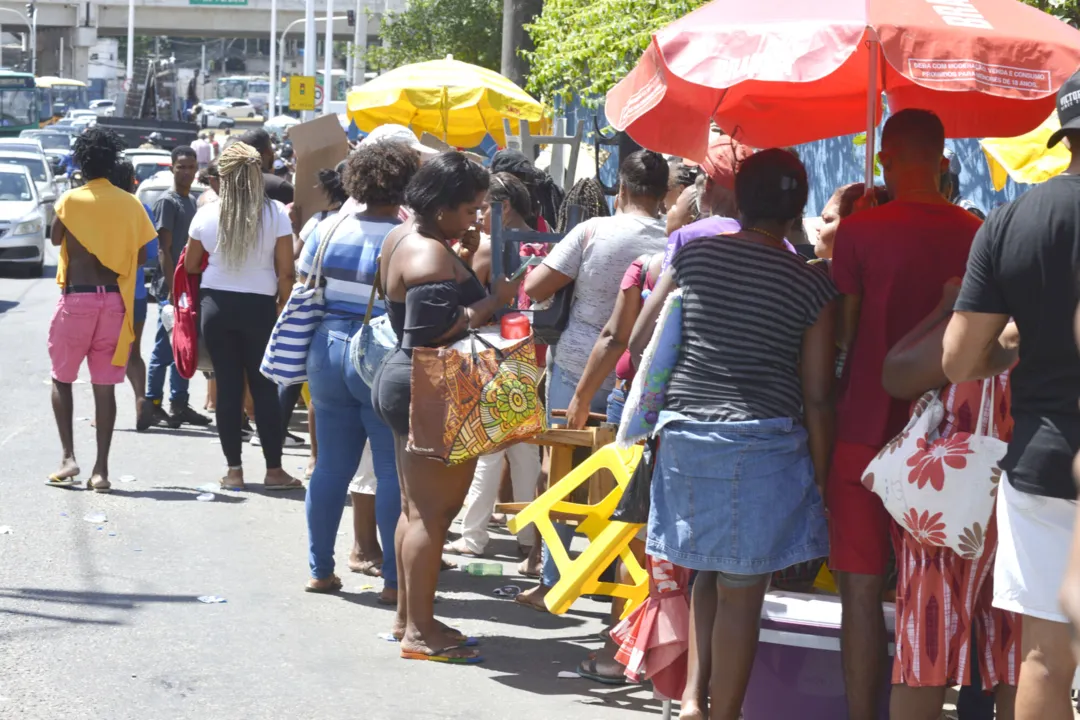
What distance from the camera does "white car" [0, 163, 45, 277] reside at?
2275cm

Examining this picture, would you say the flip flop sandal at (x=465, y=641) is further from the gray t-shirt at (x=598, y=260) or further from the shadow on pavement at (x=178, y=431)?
the shadow on pavement at (x=178, y=431)

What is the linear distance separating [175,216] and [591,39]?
545 cm

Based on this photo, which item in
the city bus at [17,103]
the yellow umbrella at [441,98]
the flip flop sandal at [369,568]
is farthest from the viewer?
the city bus at [17,103]

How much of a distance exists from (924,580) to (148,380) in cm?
833

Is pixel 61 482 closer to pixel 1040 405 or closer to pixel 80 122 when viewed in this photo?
pixel 1040 405

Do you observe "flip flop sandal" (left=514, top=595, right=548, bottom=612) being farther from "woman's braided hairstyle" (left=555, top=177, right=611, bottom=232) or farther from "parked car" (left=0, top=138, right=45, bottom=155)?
"parked car" (left=0, top=138, right=45, bottom=155)

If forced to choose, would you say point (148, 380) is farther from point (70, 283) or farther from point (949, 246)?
point (949, 246)

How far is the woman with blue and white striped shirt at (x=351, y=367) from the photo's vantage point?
22.2 ft

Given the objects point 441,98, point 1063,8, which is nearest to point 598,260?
point 1063,8

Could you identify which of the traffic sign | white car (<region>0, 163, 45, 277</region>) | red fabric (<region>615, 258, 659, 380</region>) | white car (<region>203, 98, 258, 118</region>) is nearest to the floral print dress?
red fabric (<region>615, 258, 659, 380</region>)

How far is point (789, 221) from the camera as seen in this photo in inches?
188

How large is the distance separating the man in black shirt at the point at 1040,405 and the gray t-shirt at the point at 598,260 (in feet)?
8.84

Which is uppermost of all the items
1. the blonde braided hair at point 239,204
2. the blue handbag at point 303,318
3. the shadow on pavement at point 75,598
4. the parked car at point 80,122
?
the blonde braided hair at point 239,204

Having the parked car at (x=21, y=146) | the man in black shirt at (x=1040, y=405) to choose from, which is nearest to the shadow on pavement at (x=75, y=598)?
the man in black shirt at (x=1040, y=405)
